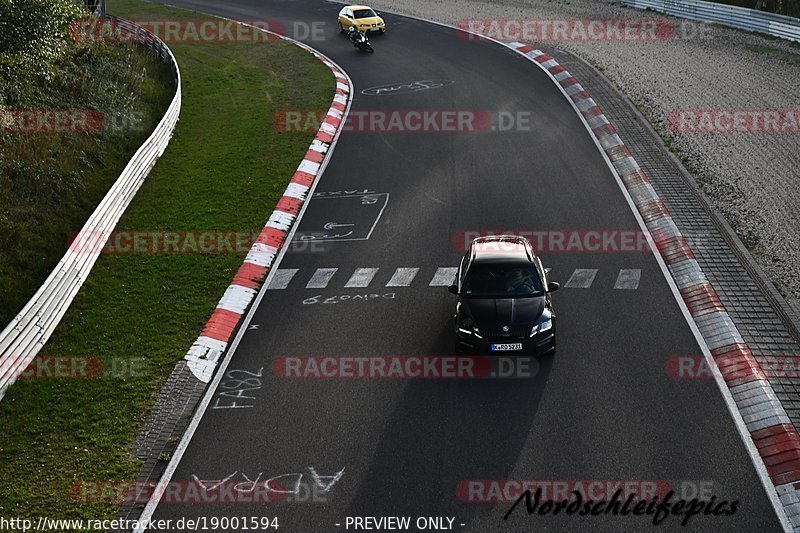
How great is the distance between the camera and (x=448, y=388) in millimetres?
12703

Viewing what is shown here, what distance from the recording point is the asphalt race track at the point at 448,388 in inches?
420

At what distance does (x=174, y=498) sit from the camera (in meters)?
10.9

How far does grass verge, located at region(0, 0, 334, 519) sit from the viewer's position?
11398 millimetres

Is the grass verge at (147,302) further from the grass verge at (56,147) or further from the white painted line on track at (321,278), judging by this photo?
the white painted line on track at (321,278)

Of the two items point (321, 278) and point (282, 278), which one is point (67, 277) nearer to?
point (282, 278)

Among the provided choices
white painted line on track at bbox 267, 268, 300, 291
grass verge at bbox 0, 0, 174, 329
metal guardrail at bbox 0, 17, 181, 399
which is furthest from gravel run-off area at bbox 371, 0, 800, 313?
grass verge at bbox 0, 0, 174, 329

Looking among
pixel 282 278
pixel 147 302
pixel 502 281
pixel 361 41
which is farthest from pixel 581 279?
pixel 361 41

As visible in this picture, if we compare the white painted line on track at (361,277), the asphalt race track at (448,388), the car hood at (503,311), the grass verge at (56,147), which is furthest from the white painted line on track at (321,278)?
the grass verge at (56,147)

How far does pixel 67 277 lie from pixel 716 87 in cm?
2131

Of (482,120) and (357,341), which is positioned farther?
(482,120)

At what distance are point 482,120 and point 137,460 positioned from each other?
54.5 ft

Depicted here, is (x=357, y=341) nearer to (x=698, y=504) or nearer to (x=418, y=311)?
(x=418, y=311)

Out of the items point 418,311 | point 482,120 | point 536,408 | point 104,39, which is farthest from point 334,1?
point 536,408

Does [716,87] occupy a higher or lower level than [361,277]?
higher
